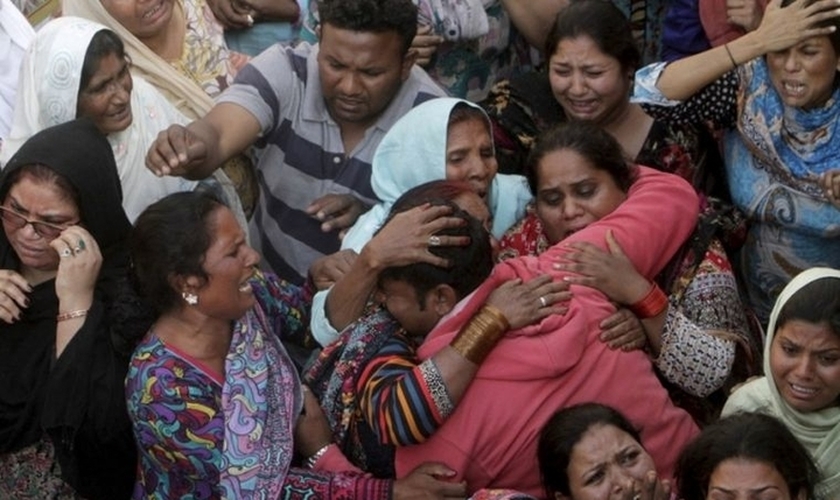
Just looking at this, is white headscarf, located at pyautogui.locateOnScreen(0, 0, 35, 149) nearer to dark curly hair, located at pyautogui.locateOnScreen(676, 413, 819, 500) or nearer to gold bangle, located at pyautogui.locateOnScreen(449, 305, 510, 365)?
gold bangle, located at pyautogui.locateOnScreen(449, 305, 510, 365)

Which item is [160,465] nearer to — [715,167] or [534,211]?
[534,211]

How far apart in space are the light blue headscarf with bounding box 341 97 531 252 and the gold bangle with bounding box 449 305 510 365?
0.75m

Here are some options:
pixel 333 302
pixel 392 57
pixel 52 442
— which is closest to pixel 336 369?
pixel 333 302

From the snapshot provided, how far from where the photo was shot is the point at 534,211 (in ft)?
15.9

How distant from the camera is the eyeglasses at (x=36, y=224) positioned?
4.50 m

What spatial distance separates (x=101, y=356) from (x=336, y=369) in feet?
2.06

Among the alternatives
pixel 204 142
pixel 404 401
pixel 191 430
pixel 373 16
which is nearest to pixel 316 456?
pixel 191 430

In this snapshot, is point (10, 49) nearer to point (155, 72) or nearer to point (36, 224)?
point (155, 72)

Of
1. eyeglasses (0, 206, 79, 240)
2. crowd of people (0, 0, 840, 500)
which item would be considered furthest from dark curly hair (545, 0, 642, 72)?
eyeglasses (0, 206, 79, 240)

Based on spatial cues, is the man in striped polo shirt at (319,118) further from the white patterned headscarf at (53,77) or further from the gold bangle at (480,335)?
the gold bangle at (480,335)

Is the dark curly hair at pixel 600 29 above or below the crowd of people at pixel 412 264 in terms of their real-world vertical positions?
above

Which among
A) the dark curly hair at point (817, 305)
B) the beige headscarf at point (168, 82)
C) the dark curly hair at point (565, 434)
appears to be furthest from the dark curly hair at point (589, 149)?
the beige headscarf at point (168, 82)

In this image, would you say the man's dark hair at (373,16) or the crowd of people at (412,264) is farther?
the man's dark hair at (373,16)

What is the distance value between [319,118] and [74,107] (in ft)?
2.50
